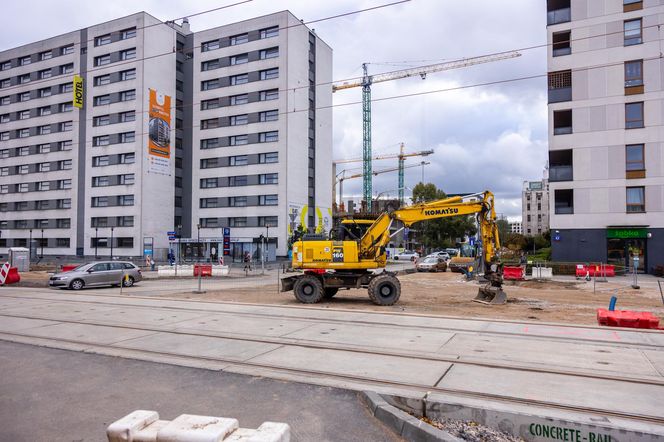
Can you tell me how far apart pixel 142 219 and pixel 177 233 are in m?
4.95

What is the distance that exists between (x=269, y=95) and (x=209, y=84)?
9.86 m

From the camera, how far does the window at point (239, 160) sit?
191 feet

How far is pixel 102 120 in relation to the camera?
200ft

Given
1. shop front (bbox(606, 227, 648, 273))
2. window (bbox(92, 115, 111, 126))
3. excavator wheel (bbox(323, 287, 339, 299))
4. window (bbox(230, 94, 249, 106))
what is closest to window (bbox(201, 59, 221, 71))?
window (bbox(230, 94, 249, 106))

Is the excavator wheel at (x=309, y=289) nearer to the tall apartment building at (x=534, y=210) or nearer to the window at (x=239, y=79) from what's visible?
the window at (x=239, y=79)

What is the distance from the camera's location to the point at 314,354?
8.62 metres

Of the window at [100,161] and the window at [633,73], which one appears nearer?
the window at [633,73]

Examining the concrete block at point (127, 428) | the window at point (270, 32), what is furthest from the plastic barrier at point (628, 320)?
the window at point (270, 32)

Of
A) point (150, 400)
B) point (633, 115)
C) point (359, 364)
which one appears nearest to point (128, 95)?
point (633, 115)

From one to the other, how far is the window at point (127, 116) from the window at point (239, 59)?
14385 millimetres

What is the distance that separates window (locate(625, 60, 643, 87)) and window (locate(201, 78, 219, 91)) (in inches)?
1829

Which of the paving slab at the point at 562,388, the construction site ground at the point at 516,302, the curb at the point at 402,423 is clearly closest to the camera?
the curb at the point at 402,423

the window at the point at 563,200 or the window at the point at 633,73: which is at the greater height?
the window at the point at 633,73

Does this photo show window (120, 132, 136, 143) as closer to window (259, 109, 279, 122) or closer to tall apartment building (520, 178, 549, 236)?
window (259, 109, 279, 122)
